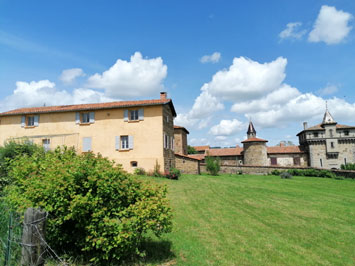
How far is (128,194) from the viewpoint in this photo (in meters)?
4.39

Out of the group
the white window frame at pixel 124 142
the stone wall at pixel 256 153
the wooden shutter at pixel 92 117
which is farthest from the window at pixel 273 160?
the wooden shutter at pixel 92 117

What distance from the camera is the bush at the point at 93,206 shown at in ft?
12.5

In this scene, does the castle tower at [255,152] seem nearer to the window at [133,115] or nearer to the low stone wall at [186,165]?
the low stone wall at [186,165]

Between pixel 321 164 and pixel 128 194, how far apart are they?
4552 centimetres

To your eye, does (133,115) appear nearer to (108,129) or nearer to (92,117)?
(108,129)

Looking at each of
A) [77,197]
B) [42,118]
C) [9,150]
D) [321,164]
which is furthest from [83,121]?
[321,164]

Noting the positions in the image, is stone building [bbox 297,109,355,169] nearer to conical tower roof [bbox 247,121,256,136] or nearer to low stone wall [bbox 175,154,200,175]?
conical tower roof [bbox 247,121,256,136]

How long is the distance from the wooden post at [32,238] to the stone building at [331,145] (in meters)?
45.6

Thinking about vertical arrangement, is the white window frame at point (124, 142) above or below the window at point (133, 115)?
below

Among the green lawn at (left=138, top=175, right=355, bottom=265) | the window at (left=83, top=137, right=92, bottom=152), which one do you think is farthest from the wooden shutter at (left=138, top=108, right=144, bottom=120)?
the green lawn at (left=138, top=175, right=355, bottom=265)

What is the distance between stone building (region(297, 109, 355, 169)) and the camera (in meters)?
41.0

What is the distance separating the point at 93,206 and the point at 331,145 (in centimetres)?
4751

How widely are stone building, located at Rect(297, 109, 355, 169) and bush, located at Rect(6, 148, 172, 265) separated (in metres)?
44.3

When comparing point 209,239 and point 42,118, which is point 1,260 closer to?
point 209,239
